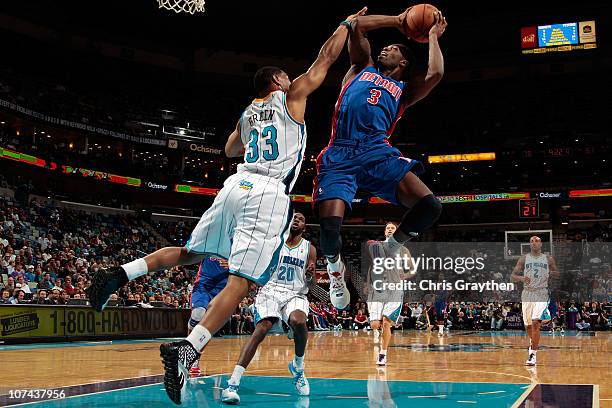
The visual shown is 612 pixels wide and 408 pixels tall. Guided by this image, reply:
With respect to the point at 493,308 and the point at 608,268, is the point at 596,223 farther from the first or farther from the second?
the point at 493,308

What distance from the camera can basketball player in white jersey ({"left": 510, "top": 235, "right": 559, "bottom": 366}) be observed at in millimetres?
10039

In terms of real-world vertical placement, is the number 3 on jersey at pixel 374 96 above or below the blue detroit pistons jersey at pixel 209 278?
above

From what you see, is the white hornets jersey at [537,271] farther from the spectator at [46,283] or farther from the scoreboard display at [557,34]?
the scoreboard display at [557,34]

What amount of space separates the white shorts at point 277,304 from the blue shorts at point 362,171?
1550 mm

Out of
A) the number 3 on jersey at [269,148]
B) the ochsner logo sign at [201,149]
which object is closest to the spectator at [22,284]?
the number 3 on jersey at [269,148]

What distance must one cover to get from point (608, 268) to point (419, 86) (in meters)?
26.1

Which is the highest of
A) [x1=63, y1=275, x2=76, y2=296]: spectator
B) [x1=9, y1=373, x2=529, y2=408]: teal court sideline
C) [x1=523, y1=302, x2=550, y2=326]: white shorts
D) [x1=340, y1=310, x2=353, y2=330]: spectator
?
[x1=63, y1=275, x2=76, y2=296]: spectator

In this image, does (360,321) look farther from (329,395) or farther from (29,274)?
(329,395)

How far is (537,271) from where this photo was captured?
10.5 meters

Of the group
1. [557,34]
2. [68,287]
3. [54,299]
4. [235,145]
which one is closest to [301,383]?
[235,145]

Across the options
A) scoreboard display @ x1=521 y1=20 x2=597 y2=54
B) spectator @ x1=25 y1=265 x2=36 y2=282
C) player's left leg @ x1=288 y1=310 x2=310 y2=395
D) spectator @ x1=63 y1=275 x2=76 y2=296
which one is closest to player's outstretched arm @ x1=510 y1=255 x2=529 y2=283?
player's left leg @ x1=288 y1=310 x2=310 y2=395

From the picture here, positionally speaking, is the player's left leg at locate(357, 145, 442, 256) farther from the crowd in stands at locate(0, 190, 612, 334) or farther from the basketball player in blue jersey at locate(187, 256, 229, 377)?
the crowd in stands at locate(0, 190, 612, 334)

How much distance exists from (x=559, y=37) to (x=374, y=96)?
30257 mm

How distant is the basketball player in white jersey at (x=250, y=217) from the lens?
159 inches
